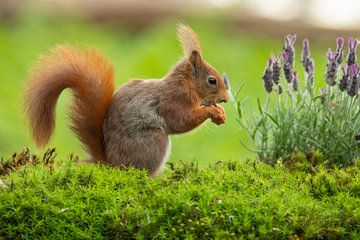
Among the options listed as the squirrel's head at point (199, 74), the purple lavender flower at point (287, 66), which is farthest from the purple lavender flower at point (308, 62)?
the squirrel's head at point (199, 74)

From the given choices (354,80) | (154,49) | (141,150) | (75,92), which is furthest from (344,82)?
(154,49)

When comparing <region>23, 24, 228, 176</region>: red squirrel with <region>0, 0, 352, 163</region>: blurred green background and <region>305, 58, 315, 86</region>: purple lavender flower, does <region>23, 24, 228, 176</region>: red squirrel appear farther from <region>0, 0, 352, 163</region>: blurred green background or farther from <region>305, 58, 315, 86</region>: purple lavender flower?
<region>0, 0, 352, 163</region>: blurred green background

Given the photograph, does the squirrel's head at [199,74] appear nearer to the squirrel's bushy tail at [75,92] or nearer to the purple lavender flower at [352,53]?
the squirrel's bushy tail at [75,92]

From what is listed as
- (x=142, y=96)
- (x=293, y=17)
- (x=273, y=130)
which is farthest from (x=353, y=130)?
(x=293, y=17)

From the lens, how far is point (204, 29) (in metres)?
9.90

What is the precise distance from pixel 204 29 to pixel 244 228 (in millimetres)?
7420

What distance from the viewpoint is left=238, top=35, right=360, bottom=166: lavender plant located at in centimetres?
368

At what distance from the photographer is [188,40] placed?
3740mm

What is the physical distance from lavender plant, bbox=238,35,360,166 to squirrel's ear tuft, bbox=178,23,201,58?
38 centimetres

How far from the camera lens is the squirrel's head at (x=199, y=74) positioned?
3.69 metres

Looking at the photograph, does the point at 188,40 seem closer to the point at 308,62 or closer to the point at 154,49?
the point at 308,62

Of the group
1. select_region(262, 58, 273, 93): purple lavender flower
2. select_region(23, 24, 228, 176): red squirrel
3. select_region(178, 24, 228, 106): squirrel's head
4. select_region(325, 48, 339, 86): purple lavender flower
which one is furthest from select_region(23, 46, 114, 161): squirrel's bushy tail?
select_region(325, 48, 339, 86): purple lavender flower

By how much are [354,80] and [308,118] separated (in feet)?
1.46

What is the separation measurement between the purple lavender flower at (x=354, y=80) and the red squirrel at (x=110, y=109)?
61 centimetres
